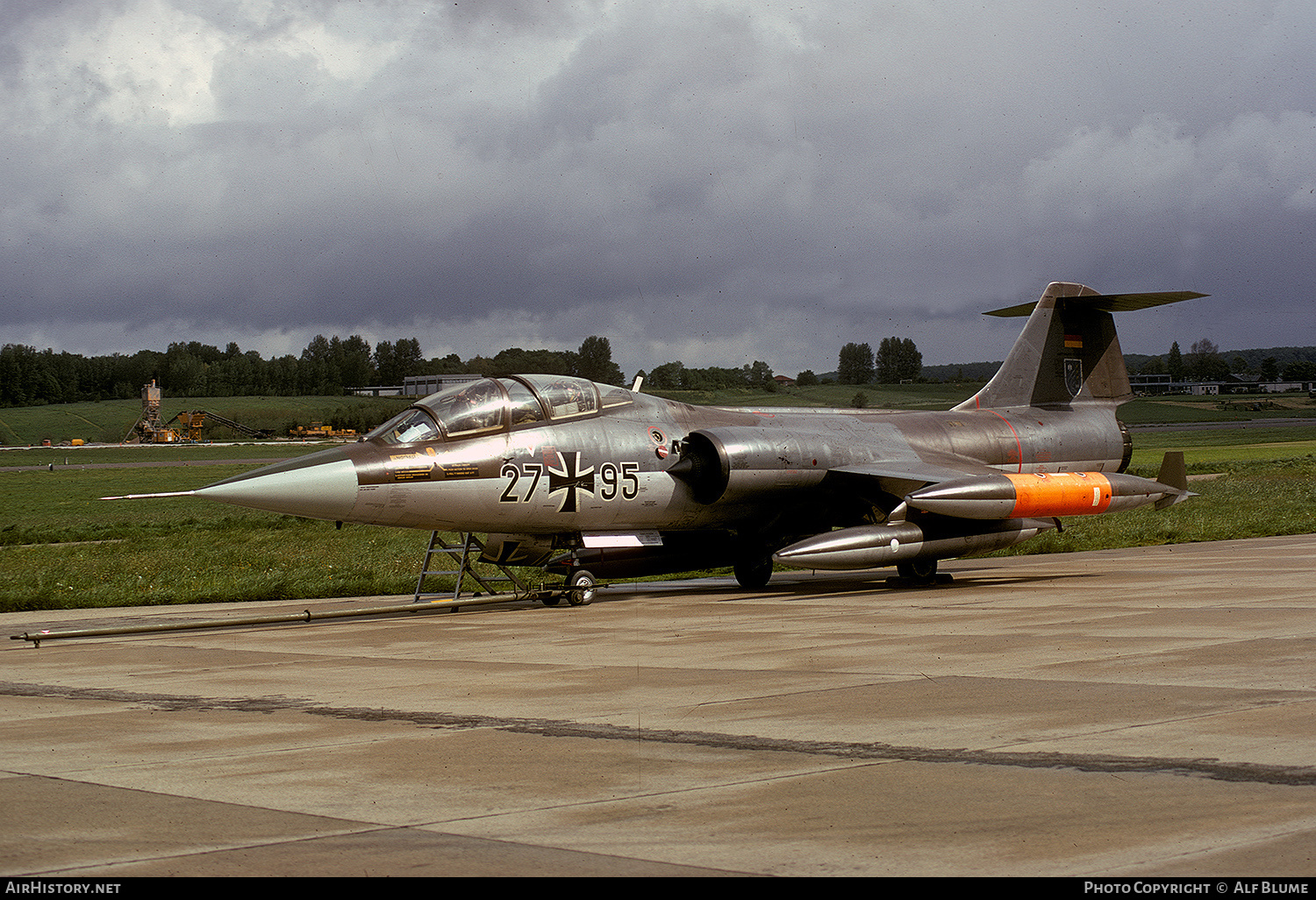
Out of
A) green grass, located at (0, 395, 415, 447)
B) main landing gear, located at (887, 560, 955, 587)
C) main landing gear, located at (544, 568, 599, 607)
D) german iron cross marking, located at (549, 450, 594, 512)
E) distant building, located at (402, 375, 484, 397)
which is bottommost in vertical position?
main landing gear, located at (887, 560, 955, 587)

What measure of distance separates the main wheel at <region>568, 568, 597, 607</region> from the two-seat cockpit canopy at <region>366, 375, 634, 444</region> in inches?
80.4

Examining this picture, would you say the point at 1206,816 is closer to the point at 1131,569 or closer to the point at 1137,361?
the point at 1131,569

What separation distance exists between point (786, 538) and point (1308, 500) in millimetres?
20992

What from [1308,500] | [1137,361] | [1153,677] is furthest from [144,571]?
[1137,361]

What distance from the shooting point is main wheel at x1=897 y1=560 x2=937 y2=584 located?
17109mm

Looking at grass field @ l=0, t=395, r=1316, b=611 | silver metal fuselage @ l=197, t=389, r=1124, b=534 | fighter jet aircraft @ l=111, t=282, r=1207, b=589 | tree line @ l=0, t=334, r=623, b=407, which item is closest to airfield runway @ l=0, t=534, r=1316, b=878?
silver metal fuselage @ l=197, t=389, r=1124, b=534

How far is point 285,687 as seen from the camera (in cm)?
885

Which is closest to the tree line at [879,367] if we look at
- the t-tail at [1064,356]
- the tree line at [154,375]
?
the t-tail at [1064,356]

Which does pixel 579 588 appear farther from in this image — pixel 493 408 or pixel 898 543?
pixel 898 543

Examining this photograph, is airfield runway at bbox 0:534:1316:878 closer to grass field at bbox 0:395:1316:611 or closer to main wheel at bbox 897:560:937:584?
main wheel at bbox 897:560:937:584

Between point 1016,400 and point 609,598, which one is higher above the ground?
point 1016,400

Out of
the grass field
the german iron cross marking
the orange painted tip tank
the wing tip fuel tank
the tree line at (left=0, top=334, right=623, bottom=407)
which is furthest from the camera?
the tree line at (left=0, top=334, right=623, bottom=407)

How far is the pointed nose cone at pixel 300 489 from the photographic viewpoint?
500 inches

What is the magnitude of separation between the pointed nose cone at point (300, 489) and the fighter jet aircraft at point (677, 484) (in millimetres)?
21
